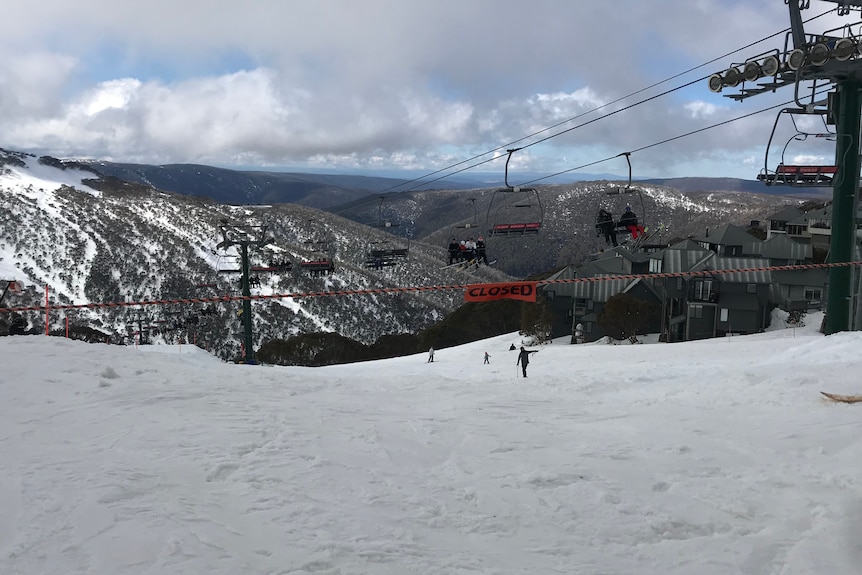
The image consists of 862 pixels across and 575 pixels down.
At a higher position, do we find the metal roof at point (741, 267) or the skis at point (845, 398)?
the metal roof at point (741, 267)

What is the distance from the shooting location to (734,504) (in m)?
6.24

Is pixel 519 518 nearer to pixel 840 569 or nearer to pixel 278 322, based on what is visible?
pixel 840 569

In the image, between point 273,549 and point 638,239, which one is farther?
point 638,239

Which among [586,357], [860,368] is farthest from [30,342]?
[586,357]

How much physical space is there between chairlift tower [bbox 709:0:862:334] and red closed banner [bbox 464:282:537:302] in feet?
31.6

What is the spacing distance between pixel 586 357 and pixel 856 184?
1259 centimetres

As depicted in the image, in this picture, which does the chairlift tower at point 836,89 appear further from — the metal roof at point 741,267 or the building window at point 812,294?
the building window at point 812,294

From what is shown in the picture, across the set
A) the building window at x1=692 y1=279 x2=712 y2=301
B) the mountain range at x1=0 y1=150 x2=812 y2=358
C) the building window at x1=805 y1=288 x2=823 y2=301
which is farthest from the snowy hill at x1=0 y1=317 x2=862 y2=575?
the mountain range at x1=0 y1=150 x2=812 y2=358

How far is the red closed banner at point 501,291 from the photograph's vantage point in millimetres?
13266

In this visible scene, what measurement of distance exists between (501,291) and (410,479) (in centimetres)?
747

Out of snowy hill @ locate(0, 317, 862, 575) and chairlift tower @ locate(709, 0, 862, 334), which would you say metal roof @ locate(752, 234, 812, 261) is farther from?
snowy hill @ locate(0, 317, 862, 575)

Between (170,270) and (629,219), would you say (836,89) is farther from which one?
(170,270)

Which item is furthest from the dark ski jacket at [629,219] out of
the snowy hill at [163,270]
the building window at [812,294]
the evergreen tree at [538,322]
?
the snowy hill at [163,270]

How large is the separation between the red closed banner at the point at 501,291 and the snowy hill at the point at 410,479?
2.47 metres
